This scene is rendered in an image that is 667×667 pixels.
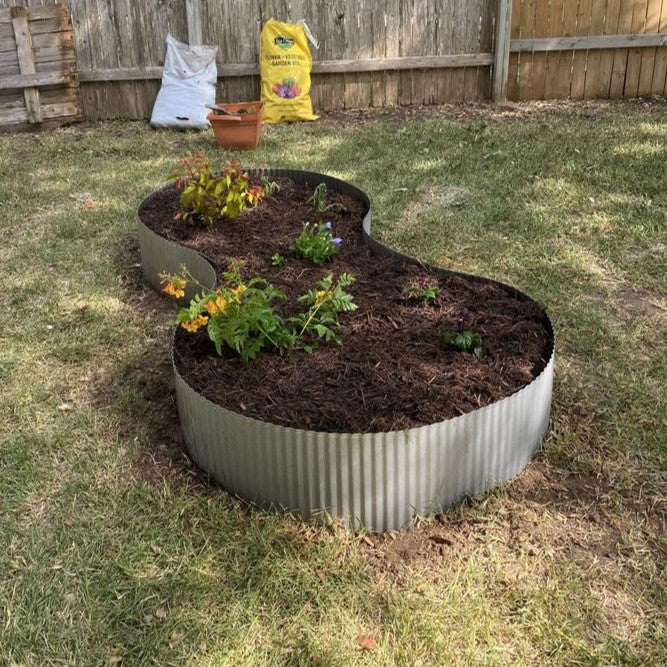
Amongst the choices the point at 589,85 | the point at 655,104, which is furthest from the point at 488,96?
the point at 655,104

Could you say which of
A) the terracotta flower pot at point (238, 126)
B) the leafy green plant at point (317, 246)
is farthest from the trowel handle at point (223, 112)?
the leafy green plant at point (317, 246)

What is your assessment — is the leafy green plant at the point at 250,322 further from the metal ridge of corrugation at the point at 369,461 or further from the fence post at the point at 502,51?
the fence post at the point at 502,51

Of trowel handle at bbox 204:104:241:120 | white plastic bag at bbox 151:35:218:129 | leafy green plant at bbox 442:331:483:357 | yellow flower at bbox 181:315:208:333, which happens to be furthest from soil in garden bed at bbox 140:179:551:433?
white plastic bag at bbox 151:35:218:129

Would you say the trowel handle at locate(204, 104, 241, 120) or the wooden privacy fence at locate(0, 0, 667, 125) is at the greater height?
the wooden privacy fence at locate(0, 0, 667, 125)

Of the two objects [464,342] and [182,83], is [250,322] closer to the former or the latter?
[464,342]

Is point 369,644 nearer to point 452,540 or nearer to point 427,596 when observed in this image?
point 427,596

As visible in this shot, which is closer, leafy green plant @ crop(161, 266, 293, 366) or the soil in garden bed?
the soil in garden bed

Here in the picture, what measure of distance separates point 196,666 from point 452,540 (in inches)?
34.3

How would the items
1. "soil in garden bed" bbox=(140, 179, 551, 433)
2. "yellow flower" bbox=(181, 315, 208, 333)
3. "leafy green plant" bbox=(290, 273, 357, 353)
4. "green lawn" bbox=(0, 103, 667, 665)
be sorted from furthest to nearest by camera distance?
1. "leafy green plant" bbox=(290, 273, 357, 353)
2. "yellow flower" bbox=(181, 315, 208, 333)
3. "soil in garden bed" bbox=(140, 179, 551, 433)
4. "green lawn" bbox=(0, 103, 667, 665)

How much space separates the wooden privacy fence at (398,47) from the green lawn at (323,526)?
351 centimetres

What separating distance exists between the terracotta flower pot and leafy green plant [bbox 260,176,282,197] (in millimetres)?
1662

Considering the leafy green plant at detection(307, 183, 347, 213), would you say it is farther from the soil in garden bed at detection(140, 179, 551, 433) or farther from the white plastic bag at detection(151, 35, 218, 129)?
the white plastic bag at detection(151, 35, 218, 129)

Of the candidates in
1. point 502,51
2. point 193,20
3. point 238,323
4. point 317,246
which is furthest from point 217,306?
point 502,51

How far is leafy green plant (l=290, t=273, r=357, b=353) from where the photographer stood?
3.14 meters
